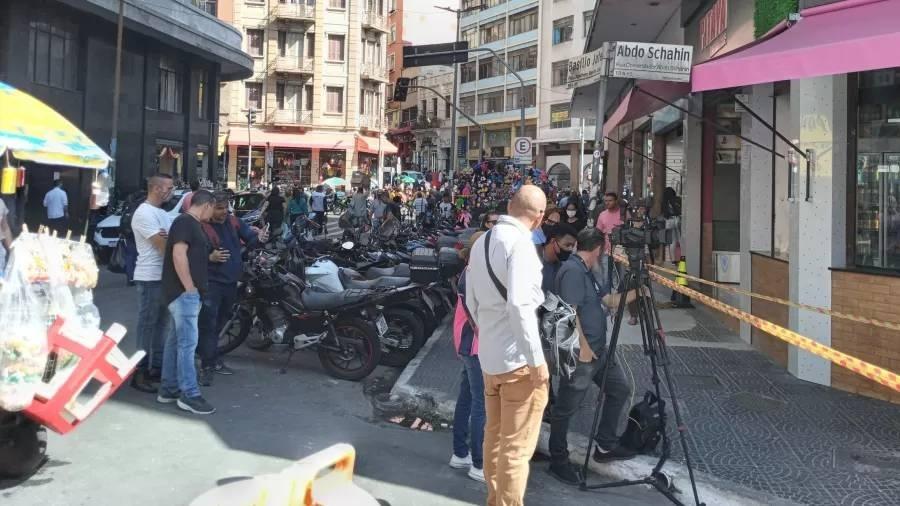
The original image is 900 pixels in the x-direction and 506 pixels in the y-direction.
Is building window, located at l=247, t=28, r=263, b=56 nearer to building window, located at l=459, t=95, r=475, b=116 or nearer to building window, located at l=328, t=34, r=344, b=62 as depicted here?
building window, located at l=328, t=34, r=344, b=62

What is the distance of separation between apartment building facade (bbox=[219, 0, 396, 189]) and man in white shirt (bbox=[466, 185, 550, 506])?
4649 centimetres

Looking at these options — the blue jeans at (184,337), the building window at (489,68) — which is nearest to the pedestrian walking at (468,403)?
the blue jeans at (184,337)

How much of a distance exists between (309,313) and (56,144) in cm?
304

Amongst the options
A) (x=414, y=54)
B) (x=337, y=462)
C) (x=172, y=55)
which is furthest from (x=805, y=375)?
(x=172, y=55)

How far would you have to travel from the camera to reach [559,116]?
51.2 metres

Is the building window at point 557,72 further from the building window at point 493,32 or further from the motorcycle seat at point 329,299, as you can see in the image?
the motorcycle seat at point 329,299

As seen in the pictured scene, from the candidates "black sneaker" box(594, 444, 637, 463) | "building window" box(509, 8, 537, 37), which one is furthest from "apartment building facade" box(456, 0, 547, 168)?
"black sneaker" box(594, 444, 637, 463)

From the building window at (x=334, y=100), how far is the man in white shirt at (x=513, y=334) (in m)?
47.9

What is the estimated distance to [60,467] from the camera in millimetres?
5078

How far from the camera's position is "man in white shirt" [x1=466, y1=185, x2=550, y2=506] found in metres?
4.02

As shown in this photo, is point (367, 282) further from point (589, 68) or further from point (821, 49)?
point (821, 49)

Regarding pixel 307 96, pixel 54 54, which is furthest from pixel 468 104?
pixel 54 54

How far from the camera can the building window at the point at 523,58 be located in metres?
54.6

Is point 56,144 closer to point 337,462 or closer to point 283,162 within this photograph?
point 337,462
